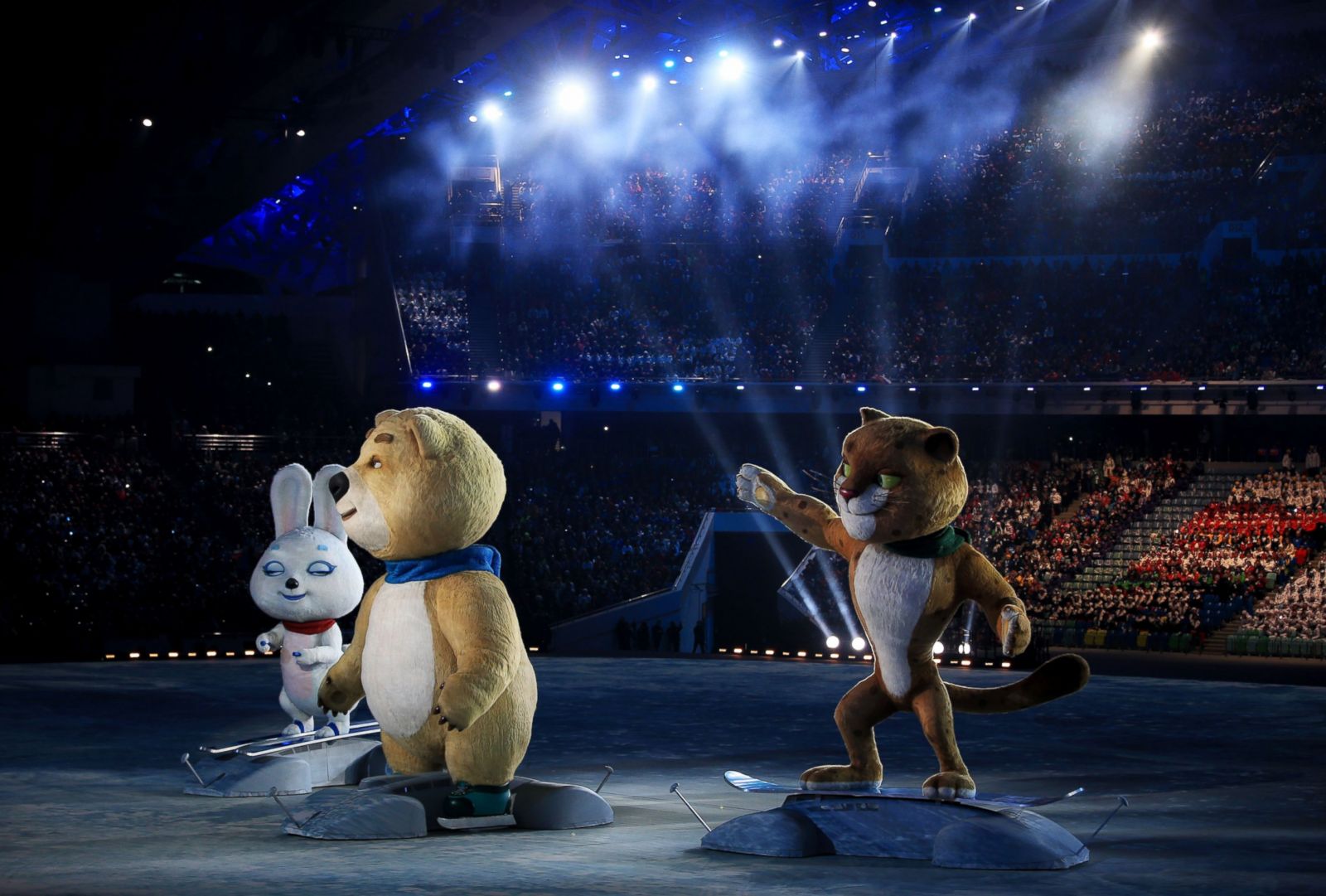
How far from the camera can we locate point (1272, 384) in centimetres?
2823

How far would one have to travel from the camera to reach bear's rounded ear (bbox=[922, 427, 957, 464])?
6.64 metres

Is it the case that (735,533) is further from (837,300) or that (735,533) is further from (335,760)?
(335,760)

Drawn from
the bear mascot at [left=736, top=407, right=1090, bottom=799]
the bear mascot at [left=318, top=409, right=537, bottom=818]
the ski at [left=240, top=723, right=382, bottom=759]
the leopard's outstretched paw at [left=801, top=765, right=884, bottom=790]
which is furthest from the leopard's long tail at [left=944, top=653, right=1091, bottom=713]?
the ski at [left=240, top=723, right=382, bottom=759]

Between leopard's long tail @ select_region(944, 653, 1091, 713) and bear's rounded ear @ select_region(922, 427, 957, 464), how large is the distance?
1.00 metres

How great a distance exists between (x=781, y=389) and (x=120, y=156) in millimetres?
13418

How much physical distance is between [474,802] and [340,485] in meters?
1.66

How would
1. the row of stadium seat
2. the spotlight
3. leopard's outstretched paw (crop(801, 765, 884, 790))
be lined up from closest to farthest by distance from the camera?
leopard's outstretched paw (crop(801, 765, 884, 790)) < the row of stadium seat < the spotlight

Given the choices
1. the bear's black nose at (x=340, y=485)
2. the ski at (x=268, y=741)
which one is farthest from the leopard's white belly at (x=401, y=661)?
the ski at (x=268, y=741)

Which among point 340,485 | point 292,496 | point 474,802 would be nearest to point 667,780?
point 474,802

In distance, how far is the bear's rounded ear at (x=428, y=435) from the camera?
721cm

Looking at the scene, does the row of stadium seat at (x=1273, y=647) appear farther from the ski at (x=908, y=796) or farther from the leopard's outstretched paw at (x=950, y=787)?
the leopard's outstretched paw at (x=950, y=787)

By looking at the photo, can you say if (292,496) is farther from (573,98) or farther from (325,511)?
(573,98)

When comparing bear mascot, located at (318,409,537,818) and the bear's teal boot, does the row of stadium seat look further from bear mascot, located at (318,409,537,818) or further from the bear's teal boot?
the bear's teal boot

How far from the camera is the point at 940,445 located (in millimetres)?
6664
